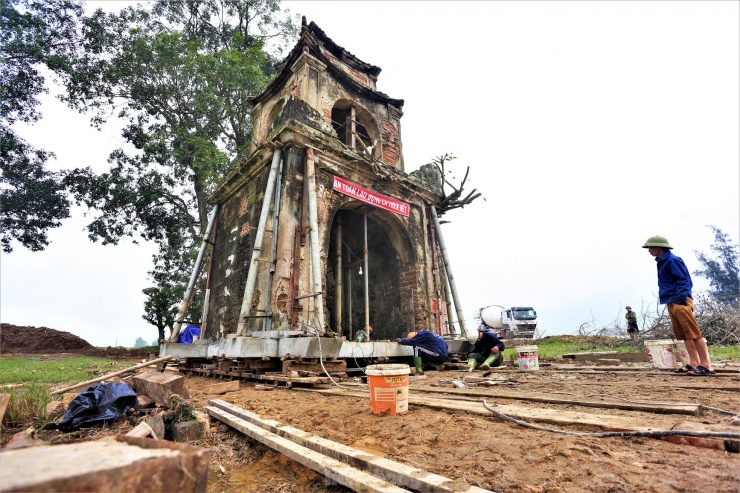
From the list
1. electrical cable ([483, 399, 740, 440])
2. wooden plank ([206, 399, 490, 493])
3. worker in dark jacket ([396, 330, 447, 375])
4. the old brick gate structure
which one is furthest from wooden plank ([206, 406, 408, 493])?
worker in dark jacket ([396, 330, 447, 375])

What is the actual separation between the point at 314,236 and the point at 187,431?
473 cm

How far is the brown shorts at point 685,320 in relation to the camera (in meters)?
4.84

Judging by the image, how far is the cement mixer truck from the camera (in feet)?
78.8

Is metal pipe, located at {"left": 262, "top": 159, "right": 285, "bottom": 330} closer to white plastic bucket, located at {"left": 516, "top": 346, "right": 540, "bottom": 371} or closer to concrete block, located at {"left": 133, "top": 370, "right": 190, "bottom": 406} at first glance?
concrete block, located at {"left": 133, "top": 370, "right": 190, "bottom": 406}

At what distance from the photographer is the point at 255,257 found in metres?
7.25

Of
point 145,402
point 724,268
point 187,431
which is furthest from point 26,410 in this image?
point 724,268

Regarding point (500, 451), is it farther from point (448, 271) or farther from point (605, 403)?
point (448, 271)

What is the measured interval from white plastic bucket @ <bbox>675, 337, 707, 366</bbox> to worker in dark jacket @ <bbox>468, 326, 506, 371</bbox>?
2.87 meters

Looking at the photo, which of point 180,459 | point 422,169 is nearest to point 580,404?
point 180,459

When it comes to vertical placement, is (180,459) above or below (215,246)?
below

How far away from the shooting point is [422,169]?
11383 millimetres

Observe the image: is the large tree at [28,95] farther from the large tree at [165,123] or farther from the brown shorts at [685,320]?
the brown shorts at [685,320]

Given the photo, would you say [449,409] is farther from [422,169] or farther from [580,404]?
[422,169]

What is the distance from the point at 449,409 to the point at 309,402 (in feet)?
5.53
